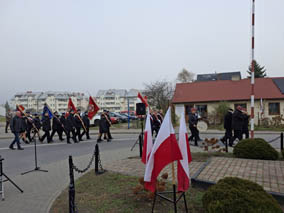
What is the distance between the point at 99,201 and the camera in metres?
4.03

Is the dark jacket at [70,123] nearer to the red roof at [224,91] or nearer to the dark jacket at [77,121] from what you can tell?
the dark jacket at [77,121]

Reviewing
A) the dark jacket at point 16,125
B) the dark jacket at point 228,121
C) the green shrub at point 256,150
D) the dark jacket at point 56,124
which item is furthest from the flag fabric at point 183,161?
the dark jacket at point 56,124

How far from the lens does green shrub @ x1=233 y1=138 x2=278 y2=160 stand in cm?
638

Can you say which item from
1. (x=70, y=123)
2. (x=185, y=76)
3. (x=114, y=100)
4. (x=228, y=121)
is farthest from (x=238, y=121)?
(x=114, y=100)

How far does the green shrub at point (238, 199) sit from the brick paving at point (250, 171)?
128 cm

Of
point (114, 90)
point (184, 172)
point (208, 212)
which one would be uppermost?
Result: point (114, 90)

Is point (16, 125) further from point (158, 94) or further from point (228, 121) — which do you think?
point (158, 94)

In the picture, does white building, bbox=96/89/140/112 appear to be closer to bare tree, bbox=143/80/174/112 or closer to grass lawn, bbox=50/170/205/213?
bare tree, bbox=143/80/174/112

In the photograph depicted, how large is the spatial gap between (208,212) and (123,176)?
290cm

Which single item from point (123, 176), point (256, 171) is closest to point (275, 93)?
point (256, 171)

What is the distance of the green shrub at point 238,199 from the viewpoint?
8.98 feet

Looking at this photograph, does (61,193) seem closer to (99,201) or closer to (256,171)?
(99,201)

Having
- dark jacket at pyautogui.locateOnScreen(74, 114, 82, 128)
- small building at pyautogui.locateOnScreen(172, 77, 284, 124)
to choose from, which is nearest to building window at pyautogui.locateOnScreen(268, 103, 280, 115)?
small building at pyautogui.locateOnScreen(172, 77, 284, 124)

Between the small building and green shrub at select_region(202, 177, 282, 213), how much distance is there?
19.2 meters
